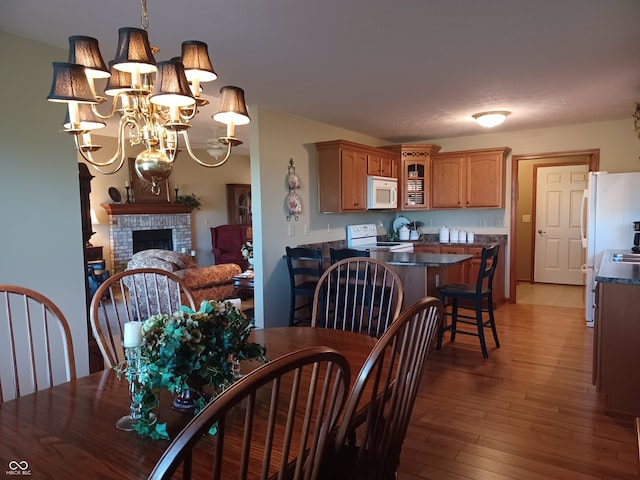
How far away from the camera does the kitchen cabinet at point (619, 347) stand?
2.62 m

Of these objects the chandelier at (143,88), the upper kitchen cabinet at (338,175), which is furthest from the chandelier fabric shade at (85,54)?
the upper kitchen cabinet at (338,175)

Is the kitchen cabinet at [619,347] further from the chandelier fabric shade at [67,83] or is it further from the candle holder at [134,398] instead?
the chandelier fabric shade at [67,83]

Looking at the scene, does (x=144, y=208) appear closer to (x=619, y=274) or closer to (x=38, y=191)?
(x=38, y=191)

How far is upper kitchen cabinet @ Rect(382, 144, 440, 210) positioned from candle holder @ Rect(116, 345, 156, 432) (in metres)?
5.16

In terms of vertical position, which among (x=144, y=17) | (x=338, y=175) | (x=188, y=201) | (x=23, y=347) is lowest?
(x=23, y=347)

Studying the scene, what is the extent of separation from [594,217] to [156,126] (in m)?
4.43

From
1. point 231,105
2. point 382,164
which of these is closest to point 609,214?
point 382,164

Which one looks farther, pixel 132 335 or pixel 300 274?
pixel 300 274

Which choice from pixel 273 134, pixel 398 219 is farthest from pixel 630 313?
pixel 398 219

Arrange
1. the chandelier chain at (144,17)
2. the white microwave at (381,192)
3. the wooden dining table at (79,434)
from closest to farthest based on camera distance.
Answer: the wooden dining table at (79,434), the chandelier chain at (144,17), the white microwave at (381,192)

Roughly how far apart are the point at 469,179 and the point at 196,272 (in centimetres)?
368

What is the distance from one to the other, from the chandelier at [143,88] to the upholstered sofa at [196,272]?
3.01m

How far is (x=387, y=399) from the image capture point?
1230 mm

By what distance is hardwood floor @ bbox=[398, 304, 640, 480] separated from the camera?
7.02 feet
